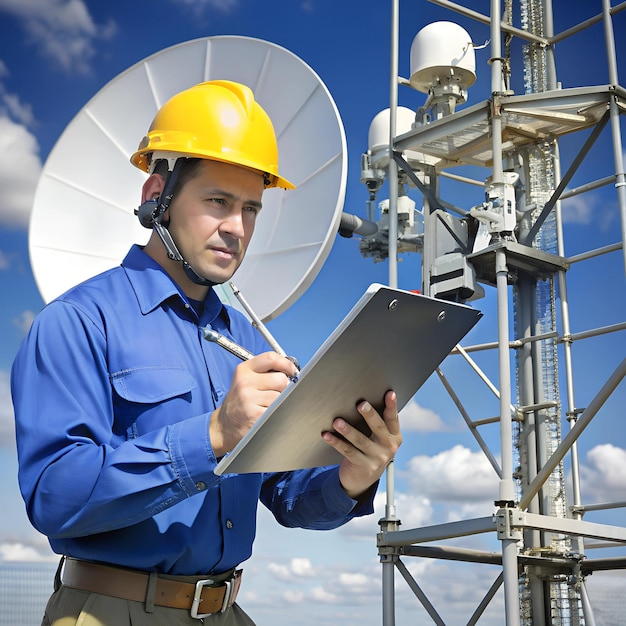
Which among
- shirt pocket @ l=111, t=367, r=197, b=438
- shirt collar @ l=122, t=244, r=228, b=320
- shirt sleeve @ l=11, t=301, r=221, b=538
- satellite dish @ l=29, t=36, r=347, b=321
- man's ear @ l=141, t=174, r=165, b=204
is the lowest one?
shirt sleeve @ l=11, t=301, r=221, b=538

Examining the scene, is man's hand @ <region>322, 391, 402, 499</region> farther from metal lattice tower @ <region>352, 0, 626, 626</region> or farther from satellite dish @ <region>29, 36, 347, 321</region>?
metal lattice tower @ <region>352, 0, 626, 626</region>

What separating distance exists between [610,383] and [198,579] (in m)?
7.33

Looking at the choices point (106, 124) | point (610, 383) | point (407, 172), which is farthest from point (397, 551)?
point (106, 124)

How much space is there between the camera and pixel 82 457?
7.24 feet

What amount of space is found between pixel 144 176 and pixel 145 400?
2220mm

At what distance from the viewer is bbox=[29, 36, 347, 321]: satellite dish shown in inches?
161

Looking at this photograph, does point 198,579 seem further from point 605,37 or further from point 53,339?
point 605,37

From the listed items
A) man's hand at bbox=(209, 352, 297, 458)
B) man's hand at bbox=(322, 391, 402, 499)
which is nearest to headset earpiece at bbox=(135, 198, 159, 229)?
man's hand at bbox=(209, 352, 297, 458)

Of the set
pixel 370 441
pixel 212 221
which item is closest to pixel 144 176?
pixel 212 221

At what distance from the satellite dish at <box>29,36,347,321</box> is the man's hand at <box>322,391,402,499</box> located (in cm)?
131

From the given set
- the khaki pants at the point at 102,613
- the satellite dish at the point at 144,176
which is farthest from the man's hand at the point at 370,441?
the satellite dish at the point at 144,176

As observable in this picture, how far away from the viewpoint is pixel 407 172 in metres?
11.8

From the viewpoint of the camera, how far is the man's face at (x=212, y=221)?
2838 millimetres

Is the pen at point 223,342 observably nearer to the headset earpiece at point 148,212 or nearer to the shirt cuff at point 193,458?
the shirt cuff at point 193,458
